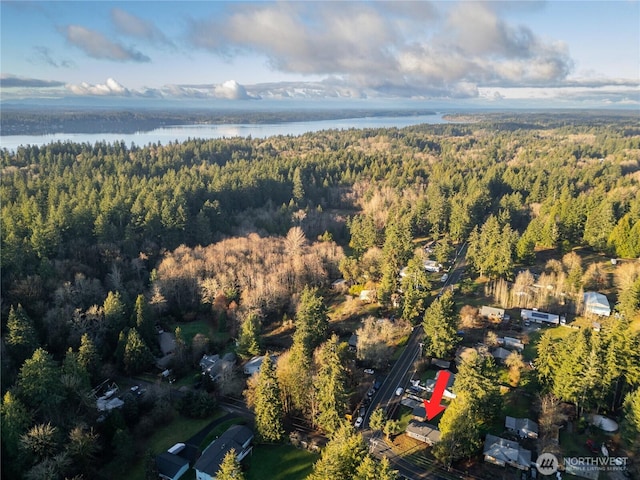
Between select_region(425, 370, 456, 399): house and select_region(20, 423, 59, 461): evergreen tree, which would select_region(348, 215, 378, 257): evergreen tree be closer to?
select_region(425, 370, 456, 399): house

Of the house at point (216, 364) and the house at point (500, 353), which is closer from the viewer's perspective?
the house at point (216, 364)

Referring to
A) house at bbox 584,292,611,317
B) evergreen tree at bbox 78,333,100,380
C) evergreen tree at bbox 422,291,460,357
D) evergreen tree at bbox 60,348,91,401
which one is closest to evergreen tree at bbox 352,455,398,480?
evergreen tree at bbox 422,291,460,357

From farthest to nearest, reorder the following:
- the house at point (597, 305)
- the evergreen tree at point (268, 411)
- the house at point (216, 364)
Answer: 1. the house at point (597, 305)
2. the house at point (216, 364)
3. the evergreen tree at point (268, 411)

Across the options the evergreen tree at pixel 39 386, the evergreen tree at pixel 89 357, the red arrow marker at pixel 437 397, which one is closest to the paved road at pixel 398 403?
the red arrow marker at pixel 437 397

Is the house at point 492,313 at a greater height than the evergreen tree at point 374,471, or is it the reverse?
the evergreen tree at point 374,471

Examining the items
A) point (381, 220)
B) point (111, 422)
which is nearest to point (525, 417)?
point (111, 422)

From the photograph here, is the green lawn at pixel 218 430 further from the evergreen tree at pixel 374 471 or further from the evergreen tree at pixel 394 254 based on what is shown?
the evergreen tree at pixel 394 254

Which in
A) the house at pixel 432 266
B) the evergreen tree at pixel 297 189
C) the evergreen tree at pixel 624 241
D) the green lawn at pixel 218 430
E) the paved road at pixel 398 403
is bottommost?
the green lawn at pixel 218 430
